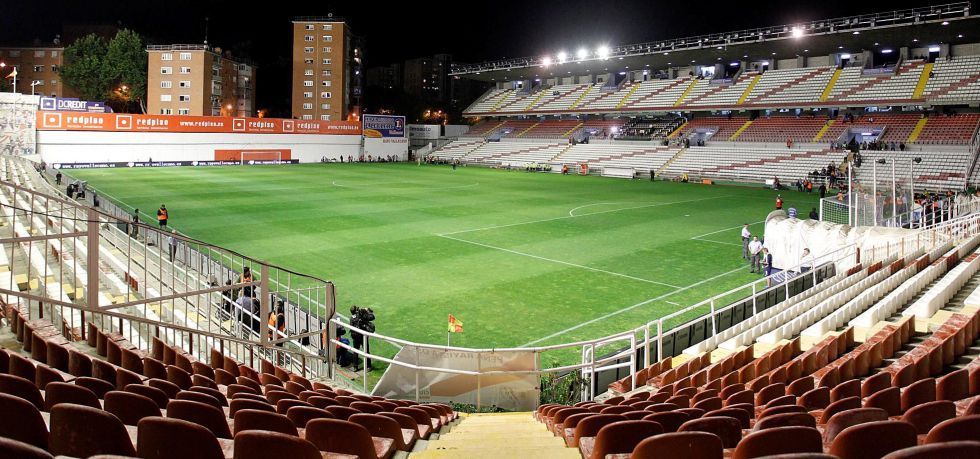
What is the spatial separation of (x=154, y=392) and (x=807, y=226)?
714 inches

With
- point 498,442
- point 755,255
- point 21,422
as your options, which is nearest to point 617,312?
point 755,255

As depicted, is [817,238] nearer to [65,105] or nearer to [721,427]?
[721,427]

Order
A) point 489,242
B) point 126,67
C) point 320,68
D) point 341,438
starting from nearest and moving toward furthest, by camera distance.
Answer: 1. point 341,438
2. point 489,242
3. point 126,67
4. point 320,68

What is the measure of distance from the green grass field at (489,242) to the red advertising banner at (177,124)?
39.8 feet

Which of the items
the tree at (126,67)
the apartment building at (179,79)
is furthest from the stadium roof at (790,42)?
the tree at (126,67)

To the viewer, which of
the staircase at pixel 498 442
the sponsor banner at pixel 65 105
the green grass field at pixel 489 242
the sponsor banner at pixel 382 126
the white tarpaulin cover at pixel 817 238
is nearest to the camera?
the staircase at pixel 498 442

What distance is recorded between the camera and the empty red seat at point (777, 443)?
2.87 m

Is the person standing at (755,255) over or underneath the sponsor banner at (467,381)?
over

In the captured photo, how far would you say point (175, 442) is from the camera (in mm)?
2721

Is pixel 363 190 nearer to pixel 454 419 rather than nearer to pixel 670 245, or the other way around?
pixel 670 245

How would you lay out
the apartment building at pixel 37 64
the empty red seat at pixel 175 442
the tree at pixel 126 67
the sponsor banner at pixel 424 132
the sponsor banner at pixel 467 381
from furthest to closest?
the apartment building at pixel 37 64 < the tree at pixel 126 67 < the sponsor banner at pixel 424 132 < the sponsor banner at pixel 467 381 < the empty red seat at pixel 175 442

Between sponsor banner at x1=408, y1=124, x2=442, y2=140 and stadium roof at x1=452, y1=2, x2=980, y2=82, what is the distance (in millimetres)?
11192

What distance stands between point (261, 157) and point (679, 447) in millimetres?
68464

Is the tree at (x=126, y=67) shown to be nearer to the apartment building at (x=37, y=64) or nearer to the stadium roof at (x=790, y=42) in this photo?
the apartment building at (x=37, y=64)
